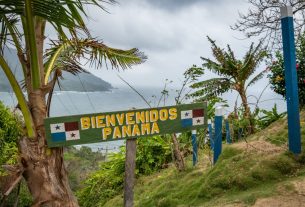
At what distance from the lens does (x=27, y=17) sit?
3.12 meters

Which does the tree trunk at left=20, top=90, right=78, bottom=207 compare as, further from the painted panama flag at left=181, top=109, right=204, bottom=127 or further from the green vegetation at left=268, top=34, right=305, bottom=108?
the green vegetation at left=268, top=34, right=305, bottom=108

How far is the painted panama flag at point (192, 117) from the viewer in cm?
332

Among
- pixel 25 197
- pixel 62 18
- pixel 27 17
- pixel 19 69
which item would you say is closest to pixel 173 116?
pixel 62 18

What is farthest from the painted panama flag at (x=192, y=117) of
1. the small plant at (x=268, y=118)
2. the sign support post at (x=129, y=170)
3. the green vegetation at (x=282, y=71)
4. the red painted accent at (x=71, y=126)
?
the small plant at (x=268, y=118)

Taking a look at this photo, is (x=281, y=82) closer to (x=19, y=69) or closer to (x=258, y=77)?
(x=258, y=77)

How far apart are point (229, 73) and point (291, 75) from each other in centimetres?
648

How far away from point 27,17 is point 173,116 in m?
1.60

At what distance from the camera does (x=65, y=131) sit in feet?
10.4

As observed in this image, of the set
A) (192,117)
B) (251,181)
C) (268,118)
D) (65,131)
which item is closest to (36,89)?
(65,131)

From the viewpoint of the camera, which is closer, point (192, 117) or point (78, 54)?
point (192, 117)

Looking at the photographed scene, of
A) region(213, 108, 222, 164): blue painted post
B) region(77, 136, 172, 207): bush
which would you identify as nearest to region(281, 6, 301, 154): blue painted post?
region(213, 108, 222, 164): blue painted post

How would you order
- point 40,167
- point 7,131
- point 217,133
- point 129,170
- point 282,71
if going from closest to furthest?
1. point 129,170
2. point 40,167
3. point 7,131
4. point 217,133
5. point 282,71

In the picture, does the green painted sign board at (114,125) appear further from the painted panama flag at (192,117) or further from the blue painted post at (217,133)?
the blue painted post at (217,133)

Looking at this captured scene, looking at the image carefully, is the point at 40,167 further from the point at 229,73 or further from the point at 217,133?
the point at 229,73
